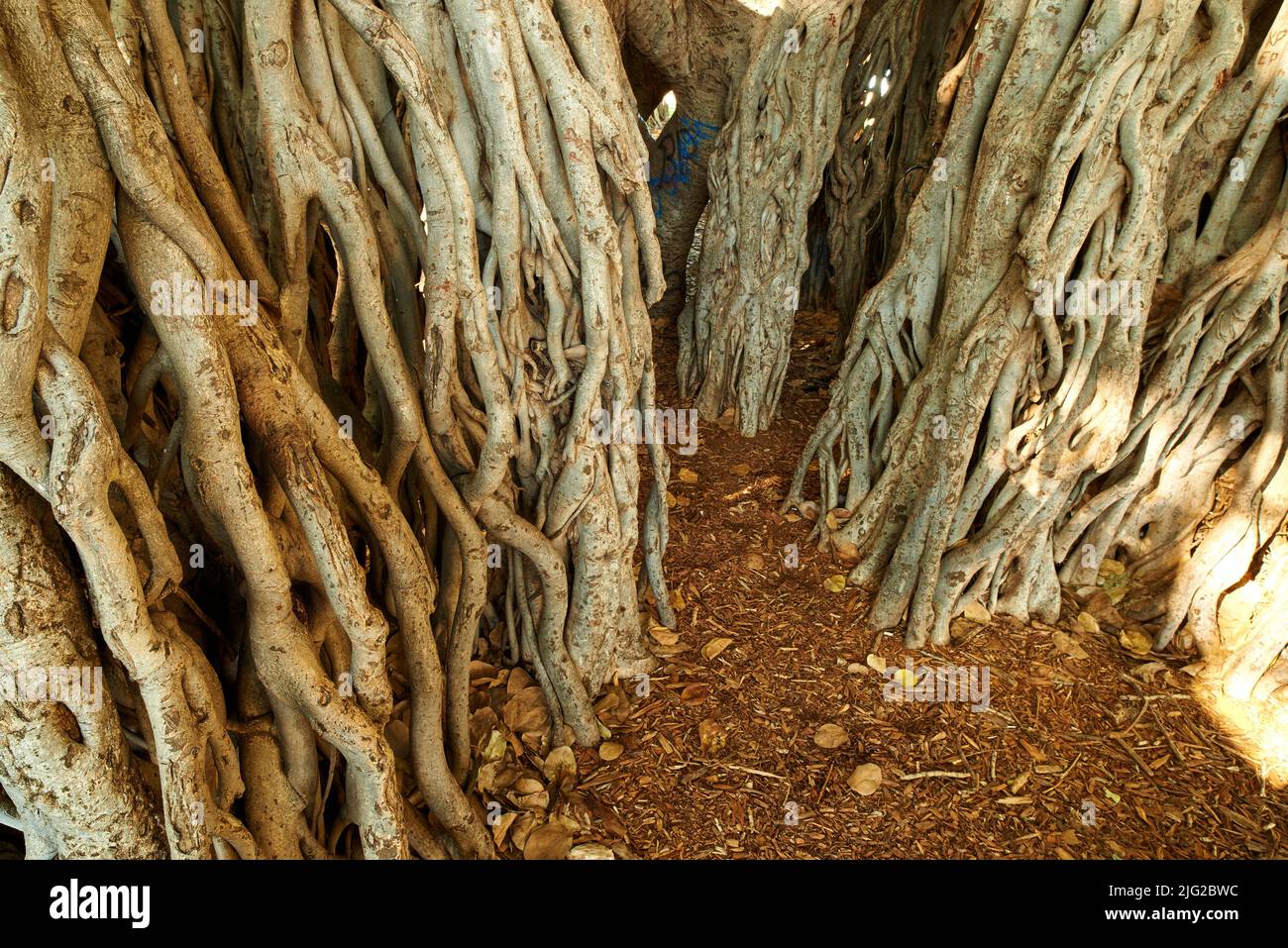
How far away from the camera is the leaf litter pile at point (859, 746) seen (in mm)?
2574

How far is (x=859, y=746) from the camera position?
2.85 metres

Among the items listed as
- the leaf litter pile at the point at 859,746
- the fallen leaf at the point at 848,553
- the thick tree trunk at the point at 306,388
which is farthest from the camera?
the fallen leaf at the point at 848,553

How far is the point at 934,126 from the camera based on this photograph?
3.53 meters

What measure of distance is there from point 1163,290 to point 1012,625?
4.92 ft

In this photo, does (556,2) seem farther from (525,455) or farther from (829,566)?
(829,566)

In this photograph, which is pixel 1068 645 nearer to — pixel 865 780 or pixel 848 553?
pixel 848 553

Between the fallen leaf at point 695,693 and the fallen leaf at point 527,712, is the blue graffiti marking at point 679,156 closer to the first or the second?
the fallen leaf at point 695,693
